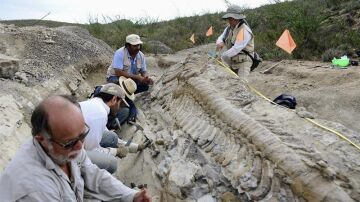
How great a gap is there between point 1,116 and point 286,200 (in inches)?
147

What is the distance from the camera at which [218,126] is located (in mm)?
5383

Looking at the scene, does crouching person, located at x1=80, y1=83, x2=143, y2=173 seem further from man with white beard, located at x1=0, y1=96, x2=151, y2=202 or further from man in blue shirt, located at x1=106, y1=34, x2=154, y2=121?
man in blue shirt, located at x1=106, y1=34, x2=154, y2=121

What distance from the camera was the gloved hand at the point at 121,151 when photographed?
5.55 meters

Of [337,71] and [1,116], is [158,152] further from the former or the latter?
[337,71]

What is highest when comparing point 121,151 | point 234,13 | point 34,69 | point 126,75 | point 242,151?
point 234,13

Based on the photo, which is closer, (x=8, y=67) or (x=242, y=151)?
(x=242, y=151)

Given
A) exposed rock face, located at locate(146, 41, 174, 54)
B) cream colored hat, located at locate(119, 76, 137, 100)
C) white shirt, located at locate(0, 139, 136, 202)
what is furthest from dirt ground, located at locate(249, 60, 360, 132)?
exposed rock face, located at locate(146, 41, 174, 54)

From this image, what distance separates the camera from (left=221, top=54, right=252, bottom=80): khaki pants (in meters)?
7.29

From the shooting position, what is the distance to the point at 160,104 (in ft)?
24.4

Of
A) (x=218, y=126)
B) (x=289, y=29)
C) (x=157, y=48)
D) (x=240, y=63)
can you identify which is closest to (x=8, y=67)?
(x=240, y=63)

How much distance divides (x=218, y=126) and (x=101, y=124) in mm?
1305

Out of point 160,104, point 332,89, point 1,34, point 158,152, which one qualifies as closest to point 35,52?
point 1,34

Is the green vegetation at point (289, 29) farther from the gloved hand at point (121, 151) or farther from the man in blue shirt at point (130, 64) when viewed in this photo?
the gloved hand at point (121, 151)

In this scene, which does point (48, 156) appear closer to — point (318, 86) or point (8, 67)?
point (8, 67)
